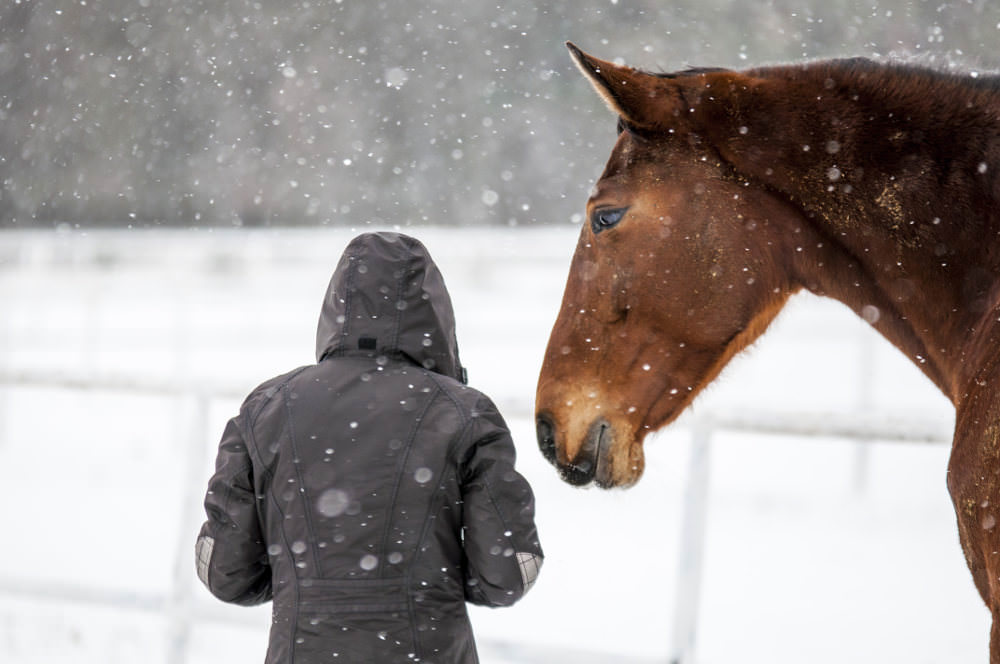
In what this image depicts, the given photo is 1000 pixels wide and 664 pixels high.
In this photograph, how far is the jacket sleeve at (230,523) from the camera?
4.69 ft

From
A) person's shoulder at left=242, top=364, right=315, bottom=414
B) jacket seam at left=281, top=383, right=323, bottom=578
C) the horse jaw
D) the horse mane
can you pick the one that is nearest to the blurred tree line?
the horse mane

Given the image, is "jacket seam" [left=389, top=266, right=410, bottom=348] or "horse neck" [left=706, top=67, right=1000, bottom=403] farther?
"jacket seam" [left=389, top=266, right=410, bottom=348]

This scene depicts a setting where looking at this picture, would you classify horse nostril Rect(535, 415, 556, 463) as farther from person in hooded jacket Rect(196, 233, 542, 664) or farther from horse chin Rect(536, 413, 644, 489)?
person in hooded jacket Rect(196, 233, 542, 664)

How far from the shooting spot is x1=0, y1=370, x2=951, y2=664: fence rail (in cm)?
213

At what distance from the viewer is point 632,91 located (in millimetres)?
1464

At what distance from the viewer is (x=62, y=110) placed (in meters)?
15.9

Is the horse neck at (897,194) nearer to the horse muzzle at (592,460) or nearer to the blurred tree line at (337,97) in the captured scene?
the horse muzzle at (592,460)

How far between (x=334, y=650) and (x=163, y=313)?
11.7 metres

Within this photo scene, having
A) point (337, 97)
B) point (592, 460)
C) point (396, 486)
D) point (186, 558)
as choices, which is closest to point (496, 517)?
point (396, 486)

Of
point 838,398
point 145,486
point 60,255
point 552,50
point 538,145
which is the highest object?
point 552,50

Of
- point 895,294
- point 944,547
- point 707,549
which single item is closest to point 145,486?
point 707,549

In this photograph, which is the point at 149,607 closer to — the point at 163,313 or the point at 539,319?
the point at 539,319

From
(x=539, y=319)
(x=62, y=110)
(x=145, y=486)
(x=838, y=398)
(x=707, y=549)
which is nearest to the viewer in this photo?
(x=707, y=549)

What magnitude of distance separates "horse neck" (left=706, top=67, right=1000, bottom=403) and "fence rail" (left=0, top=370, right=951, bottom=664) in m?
0.63
